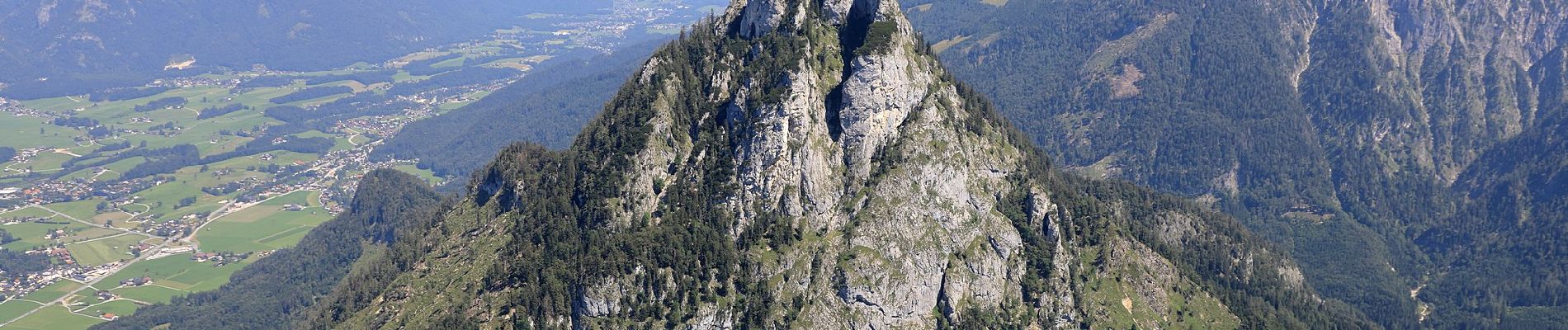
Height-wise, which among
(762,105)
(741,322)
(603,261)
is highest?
(762,105)

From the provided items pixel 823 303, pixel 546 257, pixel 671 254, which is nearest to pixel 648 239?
pixel 671 254

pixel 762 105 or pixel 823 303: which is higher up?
pixel 762 105

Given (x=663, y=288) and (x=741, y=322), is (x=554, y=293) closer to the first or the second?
(x=663, y=288)

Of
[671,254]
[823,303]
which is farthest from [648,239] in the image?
[823,303]

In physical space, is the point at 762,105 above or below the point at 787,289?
above

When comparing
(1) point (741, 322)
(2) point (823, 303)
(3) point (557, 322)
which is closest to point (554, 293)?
(3) point (557, 322)

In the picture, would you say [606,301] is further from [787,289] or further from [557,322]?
[787,289]

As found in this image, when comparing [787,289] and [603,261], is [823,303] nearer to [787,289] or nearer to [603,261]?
[787,289]
